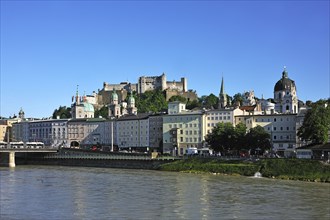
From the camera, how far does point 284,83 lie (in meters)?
113

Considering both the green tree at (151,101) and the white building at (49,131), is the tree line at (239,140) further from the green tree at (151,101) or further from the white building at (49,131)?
the white building at (49,131)

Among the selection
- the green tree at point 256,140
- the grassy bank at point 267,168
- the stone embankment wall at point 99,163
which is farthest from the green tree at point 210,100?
the grassy bank at point 267,168

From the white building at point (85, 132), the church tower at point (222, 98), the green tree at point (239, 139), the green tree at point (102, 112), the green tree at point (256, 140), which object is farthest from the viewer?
the green tree at point (102, 112)

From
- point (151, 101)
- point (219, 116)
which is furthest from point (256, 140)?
point (151, 101)

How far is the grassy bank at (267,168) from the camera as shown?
203 feet

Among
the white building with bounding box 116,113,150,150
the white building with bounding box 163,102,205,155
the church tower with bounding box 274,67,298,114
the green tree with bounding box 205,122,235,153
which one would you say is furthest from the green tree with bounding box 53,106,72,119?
the green tree with bounding box 205,122,235,153

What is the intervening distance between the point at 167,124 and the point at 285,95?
25.0 m

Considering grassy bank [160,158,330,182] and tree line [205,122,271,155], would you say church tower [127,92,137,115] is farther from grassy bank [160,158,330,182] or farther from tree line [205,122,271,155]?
grassy bank [160,158,330,182]

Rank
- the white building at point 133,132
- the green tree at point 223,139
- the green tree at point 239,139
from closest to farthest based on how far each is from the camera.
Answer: the green tree at point 239,139, the green tree at point 223,139, the white building at point 133,132

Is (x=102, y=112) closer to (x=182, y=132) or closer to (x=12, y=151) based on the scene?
(x=182, y=132)

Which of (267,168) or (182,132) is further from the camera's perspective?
(182,132)

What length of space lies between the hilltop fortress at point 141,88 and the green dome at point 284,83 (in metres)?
60.4

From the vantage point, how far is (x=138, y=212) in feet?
117

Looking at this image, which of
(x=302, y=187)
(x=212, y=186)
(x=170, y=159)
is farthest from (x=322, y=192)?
(x=170, y=159)
